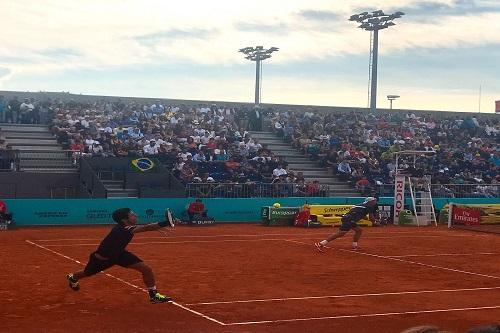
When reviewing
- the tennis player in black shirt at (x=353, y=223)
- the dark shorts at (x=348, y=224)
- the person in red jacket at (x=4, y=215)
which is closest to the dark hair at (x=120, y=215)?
the tennis player in black shirt at (x=353, y=223)

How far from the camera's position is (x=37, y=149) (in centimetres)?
3856

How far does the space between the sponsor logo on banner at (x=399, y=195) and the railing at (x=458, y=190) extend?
515cm

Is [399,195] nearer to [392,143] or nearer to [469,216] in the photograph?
[469,216]

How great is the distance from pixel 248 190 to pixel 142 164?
5.52 metres

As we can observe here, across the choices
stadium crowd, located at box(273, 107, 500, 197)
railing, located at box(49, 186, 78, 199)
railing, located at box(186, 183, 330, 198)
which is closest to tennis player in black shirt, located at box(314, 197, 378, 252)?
railing, located at box(186, 183, 330, 198)

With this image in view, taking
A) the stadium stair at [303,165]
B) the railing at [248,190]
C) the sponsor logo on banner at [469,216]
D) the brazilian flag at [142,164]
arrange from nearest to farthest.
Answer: the sponsor logo on banner at [469,216], the railing at [248,190], the brazilian flag at [142,164], the stadium stair at [303,165]

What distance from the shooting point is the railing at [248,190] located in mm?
35594

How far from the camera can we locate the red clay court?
11.3m

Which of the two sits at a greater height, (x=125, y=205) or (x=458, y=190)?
(x=458, y=190)

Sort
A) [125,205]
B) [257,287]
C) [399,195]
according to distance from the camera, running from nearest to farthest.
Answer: [257,287] → [125,205] → [399,195]

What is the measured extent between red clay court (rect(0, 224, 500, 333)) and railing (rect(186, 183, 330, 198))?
10055 millimetres

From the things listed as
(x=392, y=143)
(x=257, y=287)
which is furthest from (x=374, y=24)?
(x=257, y=287)

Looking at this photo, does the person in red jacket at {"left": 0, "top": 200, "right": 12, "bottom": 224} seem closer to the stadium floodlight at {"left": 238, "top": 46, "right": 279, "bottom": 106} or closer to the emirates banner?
the emirates banner

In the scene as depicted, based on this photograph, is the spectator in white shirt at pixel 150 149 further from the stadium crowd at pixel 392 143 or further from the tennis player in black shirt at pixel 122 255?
the tennis player in black shirt at pixel 122 255
